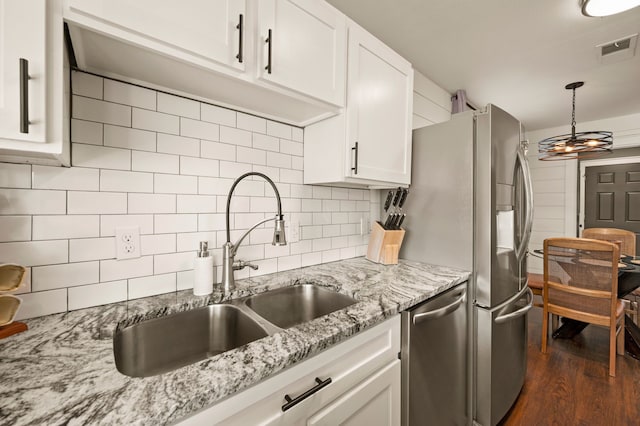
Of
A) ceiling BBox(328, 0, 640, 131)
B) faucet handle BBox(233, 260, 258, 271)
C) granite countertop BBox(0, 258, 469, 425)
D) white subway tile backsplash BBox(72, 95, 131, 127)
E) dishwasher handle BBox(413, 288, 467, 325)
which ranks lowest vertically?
dishwasher handle BBox(413, 288, 467, 325)

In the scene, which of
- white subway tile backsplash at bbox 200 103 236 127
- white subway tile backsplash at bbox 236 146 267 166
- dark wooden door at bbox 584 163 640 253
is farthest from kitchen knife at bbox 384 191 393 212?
dark wooden door at bbox 584 163 640 253

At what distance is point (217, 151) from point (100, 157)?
0.44 meters

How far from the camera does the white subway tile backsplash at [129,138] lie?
100 centimetres

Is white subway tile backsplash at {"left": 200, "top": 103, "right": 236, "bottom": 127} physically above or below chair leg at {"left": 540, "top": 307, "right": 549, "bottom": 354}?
above

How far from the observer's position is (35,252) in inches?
34.1

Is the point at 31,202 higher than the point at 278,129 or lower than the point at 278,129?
lower

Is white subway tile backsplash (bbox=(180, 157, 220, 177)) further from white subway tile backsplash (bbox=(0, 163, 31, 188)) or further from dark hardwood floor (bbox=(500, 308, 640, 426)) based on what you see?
dark hardwood floor (bbox=(500, 308, 640, 426))

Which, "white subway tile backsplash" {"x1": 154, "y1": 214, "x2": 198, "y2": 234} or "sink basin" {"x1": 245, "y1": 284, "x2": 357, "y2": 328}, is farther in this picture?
"sink basin" {"x1": 245, "y1": 284, "x2": 357, "y2": 328}

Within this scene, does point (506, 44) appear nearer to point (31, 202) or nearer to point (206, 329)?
point (206, 329)

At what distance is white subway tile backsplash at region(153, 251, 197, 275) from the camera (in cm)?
109

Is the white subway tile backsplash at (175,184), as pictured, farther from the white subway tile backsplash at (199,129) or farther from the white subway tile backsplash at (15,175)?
the white subway tile backsplash at (15,175)

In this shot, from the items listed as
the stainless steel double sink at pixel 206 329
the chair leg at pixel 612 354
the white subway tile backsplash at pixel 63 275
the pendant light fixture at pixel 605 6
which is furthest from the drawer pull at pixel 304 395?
A: the chair leg at pixel 612 354

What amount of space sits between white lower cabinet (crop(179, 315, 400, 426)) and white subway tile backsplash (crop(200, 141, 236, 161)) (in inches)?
37.8

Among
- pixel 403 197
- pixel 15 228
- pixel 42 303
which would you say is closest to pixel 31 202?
pixel 15 228
